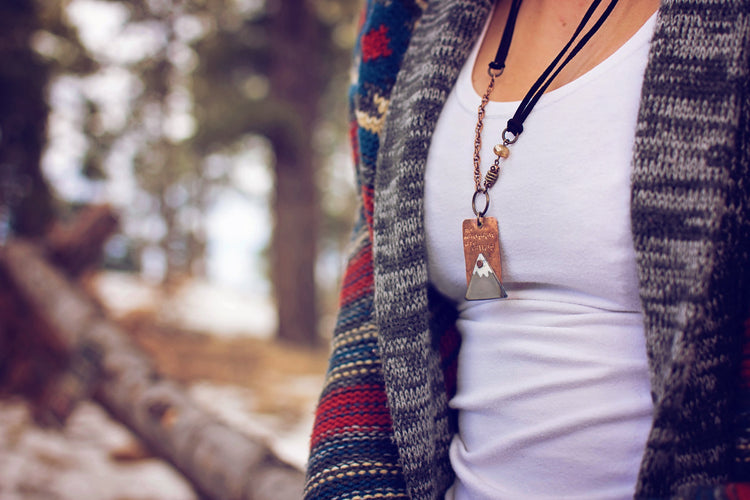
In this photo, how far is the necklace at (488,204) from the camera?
81cm

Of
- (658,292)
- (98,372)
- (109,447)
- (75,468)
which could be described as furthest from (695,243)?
(109,447)

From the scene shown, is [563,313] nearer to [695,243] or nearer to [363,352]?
[695,243]

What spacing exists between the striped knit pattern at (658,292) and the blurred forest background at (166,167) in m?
1.86

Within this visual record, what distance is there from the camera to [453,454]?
871 millimetres

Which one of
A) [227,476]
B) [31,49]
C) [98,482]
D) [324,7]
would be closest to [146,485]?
[98,482]

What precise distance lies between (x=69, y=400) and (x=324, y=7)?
5.58 metres

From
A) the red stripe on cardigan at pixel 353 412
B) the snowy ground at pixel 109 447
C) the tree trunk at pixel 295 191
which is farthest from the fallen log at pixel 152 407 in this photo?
the tree trunk at pixel 295 191

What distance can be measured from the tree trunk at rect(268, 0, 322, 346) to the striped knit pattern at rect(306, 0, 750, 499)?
5.43 meters

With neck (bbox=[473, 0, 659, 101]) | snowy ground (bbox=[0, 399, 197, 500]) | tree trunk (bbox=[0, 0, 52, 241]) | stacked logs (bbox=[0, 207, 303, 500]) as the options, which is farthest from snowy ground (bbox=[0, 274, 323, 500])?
tree trunk (bbox=[0, 0, 52, 241])

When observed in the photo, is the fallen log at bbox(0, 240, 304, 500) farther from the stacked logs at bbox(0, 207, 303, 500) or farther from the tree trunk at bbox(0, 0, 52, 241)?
the tree trunk at bbox(0, 0, 52, 241)

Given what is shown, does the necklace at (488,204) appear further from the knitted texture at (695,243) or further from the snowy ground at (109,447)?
the snowy ground at (109,447)

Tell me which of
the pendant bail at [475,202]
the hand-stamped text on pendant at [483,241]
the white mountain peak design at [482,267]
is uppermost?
the pendant bail at [475,202]

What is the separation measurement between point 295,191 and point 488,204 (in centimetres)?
564

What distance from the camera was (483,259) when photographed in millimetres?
817
